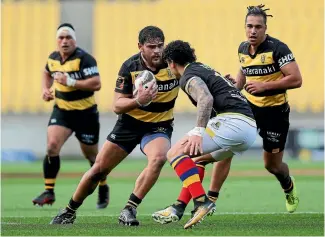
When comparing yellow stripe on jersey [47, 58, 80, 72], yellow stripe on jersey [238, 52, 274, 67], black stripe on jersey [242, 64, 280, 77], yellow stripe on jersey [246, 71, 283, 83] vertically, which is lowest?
yellow stripe on jersey [47, 58, 80, 72]

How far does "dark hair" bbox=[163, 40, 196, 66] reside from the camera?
8.68 meters

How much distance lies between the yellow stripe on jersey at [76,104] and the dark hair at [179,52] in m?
4.06

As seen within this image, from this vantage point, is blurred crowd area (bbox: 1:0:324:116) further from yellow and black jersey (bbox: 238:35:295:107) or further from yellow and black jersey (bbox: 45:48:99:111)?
yellow and black jersey (bbox: 238:35:295:107)

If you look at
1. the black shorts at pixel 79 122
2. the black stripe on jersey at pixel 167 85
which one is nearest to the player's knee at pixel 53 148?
the black shorts at pixel 79 122

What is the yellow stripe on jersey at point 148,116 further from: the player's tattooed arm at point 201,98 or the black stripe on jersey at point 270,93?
the black stripe on jersey at point 270,93

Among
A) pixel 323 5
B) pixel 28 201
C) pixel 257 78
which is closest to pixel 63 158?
pixel 323 5

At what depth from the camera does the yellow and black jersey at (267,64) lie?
33.8 ft

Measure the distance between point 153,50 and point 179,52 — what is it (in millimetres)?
562

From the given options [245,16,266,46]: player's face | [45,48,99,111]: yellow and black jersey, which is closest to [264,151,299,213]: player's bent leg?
[245,16,266,46]: player's face

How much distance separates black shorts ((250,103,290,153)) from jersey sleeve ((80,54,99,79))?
2.72 m

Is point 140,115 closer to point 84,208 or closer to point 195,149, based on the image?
point 195,149

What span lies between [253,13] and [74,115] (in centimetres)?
348

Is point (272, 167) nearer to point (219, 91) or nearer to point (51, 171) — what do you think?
point (219, 91)

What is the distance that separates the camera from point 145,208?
12.4 m
